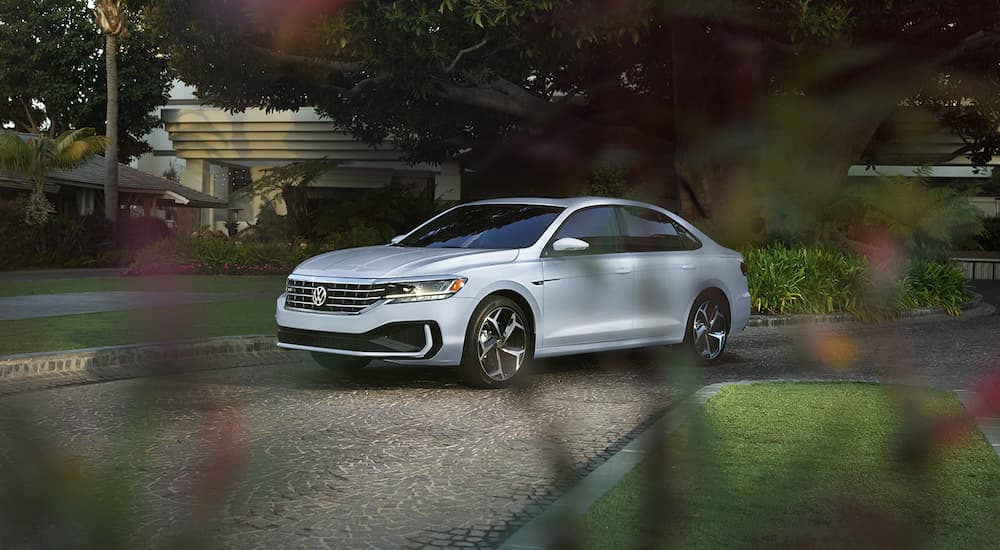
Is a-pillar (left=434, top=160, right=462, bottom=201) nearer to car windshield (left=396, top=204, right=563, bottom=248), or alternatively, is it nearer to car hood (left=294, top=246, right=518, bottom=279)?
car windshield (left=396, top=204, right=563, bottom=248)

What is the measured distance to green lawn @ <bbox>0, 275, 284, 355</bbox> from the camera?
35.0ft

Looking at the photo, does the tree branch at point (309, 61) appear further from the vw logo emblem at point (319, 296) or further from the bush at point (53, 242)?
the bush at point (53, 242)

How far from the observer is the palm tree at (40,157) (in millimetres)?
32869

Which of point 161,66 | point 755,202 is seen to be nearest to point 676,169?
point 755,202

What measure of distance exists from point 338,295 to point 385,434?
2075 millimetres

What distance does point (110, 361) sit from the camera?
1081 cm

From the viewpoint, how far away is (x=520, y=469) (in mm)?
6430

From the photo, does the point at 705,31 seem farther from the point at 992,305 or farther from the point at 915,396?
the point at 915,396

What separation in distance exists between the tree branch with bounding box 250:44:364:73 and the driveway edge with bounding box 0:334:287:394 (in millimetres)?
9368

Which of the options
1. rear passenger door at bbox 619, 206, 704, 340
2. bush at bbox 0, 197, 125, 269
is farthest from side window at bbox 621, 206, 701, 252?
bush at bbox 0, 197, 125, 269

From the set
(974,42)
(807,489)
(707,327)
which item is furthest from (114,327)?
(974,42)

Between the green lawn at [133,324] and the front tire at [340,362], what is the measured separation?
1.16 m

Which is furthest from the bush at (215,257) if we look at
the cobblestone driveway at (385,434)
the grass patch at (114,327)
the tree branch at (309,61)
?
the cobblestone driveway at (385,434)

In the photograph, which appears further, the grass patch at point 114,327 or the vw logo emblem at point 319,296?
the grass patch at point 114,327
